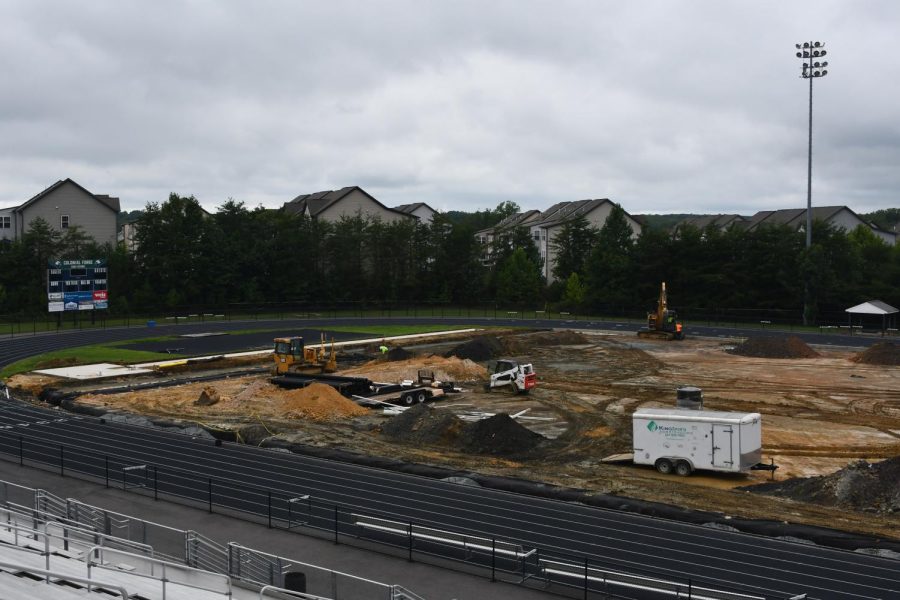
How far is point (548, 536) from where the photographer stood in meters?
22.7

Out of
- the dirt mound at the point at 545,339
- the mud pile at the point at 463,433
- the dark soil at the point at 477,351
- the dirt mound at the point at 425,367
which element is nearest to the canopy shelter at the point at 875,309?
the dirt mound at the point at 545,339

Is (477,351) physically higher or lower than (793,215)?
lower

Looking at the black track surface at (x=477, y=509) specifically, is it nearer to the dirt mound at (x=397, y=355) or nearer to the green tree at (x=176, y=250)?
the dirt mound at (x=397, y=355)

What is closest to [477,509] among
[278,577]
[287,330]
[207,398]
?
[278,577]

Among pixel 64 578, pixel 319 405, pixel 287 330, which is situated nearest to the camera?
pixel 64 578

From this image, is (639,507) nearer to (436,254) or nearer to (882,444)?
(882,444)

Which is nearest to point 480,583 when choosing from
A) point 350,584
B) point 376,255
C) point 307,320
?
point 350,584

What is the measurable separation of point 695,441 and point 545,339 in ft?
144

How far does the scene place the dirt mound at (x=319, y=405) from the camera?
39.8m

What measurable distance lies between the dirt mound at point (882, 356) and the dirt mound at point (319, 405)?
1514 inches

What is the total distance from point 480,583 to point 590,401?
25682 millimetres

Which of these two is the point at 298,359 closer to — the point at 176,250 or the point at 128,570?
the point at 128,570

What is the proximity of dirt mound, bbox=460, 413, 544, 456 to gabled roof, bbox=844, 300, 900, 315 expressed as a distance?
57.4 m

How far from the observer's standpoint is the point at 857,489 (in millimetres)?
25750
